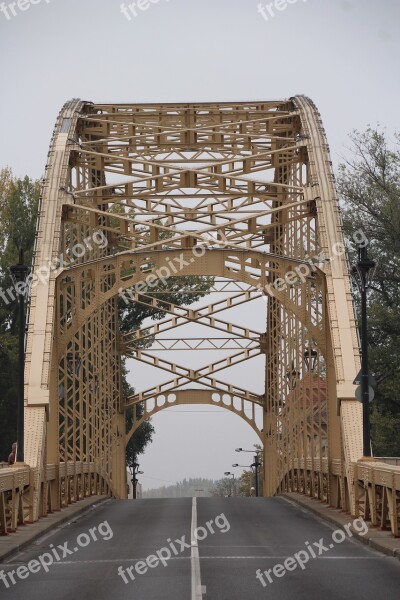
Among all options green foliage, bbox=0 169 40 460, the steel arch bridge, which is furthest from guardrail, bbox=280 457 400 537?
green foliage, bbox=0 169 40 460

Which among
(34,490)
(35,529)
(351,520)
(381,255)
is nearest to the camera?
(35,529)

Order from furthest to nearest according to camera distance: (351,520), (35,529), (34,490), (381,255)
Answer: (381,255) < (34,490) < (351,520) < (35,529)

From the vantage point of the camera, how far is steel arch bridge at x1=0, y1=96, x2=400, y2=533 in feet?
93.1

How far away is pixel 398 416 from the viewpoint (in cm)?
5138

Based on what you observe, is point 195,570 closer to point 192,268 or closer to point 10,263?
point 192,268

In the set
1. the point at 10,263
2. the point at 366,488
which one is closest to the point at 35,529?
the point at 366,488

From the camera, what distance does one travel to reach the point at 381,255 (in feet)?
167

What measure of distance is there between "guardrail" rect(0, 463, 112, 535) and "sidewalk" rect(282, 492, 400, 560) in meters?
6.24

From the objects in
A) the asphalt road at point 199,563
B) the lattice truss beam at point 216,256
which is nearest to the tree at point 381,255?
the lattice truss beam at point 216,256

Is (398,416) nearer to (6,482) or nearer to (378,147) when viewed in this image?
(378,147)

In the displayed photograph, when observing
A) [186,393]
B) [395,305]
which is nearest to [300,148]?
[395,305]

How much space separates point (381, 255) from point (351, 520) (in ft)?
87.7

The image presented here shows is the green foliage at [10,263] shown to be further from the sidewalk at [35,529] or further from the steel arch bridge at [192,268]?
the sidewalk at [35,529]

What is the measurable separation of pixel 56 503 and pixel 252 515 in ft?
16.0
